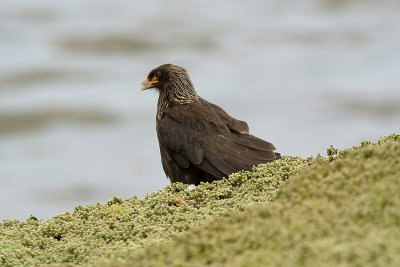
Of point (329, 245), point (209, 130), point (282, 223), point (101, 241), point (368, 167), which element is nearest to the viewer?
point (329, 245)

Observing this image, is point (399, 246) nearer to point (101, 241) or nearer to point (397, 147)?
point (397, 147)

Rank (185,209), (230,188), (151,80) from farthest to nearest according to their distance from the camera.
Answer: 1. (151,80)
2. (230,188)
3. (185,209)

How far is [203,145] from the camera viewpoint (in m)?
11.4

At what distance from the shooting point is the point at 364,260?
355cm

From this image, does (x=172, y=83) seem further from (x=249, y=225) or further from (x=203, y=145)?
(x=249, y=225)

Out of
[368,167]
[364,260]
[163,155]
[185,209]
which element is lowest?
[364,260]

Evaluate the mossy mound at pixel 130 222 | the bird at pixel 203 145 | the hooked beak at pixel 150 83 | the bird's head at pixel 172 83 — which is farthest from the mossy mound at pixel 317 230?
the hooked beak at pixel 150 83

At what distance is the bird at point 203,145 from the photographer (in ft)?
36.1

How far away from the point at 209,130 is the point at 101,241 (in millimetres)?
5572

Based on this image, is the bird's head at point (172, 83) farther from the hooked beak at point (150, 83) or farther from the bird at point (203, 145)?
the bird at point (203, 145)

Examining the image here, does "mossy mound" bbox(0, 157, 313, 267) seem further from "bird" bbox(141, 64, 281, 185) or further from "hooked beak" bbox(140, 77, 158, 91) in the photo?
"hooked beak" bbox(140, 77, 158, 91)

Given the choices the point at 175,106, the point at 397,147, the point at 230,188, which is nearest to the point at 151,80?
the point at 175,106

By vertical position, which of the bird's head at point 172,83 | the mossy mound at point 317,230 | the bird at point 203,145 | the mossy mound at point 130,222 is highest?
the bird's head at point 172,83

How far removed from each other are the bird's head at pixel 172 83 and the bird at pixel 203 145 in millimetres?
240
